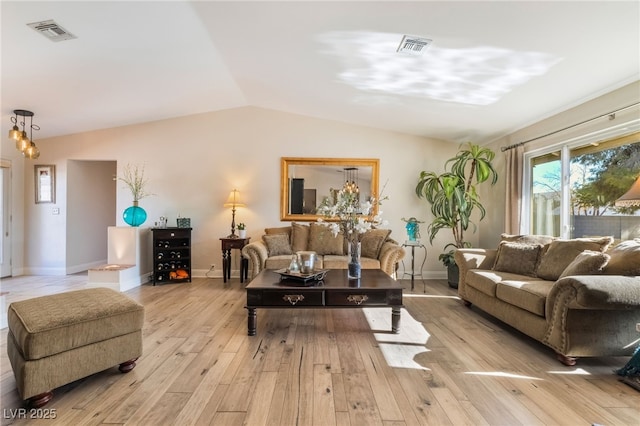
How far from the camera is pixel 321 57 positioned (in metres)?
3.37

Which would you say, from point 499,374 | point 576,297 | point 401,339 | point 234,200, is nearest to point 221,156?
point 234,200

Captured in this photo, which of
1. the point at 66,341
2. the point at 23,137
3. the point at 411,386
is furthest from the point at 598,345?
the point at 23,137

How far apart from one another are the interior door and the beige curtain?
8269 millimetres

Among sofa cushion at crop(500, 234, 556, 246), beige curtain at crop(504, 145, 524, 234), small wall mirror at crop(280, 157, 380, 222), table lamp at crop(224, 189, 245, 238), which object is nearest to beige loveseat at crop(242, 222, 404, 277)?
small wall mirror at crop(280, 157, 380, 222)

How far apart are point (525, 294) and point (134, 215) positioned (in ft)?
17.7

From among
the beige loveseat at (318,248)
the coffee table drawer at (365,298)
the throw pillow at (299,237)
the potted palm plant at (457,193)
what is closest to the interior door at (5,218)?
the beige loveseat at (318,248)

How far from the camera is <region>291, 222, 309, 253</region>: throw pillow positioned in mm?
5148

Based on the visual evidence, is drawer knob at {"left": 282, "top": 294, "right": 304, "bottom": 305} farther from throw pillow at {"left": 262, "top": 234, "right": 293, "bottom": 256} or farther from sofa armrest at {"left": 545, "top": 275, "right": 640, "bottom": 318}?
sofa armrest at {"left": 545, "top": 275, "right": 640, "bottom": 318}

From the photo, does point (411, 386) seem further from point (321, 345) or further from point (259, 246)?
point (259, 246)

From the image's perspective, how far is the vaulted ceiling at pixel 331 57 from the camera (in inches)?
97.0

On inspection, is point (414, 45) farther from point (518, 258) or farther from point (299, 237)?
point (299, 237)

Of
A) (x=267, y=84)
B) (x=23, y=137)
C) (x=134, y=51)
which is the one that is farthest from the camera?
(x=267, y=84)

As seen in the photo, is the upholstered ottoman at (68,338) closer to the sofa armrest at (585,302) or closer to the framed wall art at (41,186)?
the sofa armrest at (585,302)

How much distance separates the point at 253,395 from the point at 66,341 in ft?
3.88
